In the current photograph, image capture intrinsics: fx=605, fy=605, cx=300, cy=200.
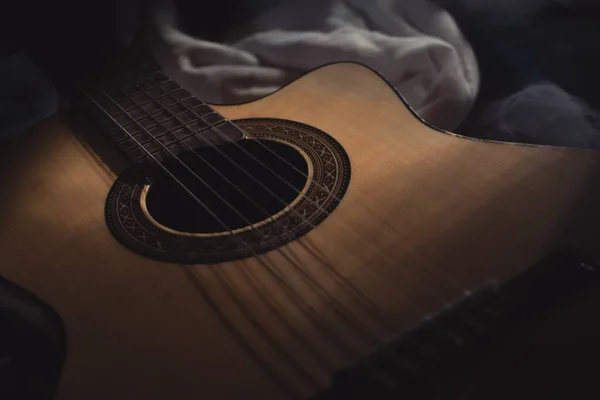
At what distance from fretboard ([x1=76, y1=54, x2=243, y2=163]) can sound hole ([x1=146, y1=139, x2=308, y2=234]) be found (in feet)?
0.07

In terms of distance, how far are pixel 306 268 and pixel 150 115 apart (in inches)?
15.9

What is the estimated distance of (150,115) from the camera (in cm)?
85

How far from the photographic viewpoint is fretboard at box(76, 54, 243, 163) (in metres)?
0.78

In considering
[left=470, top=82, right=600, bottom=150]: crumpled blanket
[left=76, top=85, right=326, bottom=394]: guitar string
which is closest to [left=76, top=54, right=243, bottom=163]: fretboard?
[left=76, top=85, right=326, bottom=394]: guitar string

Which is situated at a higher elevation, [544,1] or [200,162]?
[544,1]

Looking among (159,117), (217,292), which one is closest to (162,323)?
(217,292)

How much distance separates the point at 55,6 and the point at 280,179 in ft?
1.84

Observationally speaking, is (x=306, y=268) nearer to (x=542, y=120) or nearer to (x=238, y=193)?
(x=238, y=193)

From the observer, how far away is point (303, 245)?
589mm

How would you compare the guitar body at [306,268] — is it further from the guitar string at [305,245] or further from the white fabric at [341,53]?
the white fabric at [341,53]

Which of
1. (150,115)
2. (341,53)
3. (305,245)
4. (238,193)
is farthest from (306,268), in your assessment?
(341,53)

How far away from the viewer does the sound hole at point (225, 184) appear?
736 millimetres

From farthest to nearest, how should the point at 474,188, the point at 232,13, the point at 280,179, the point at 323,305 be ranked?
1. the point at 232,13
2. the point at 280,179
3. the point at 474,188
4. the point at 323,305

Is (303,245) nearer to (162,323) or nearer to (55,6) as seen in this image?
(162,323)
